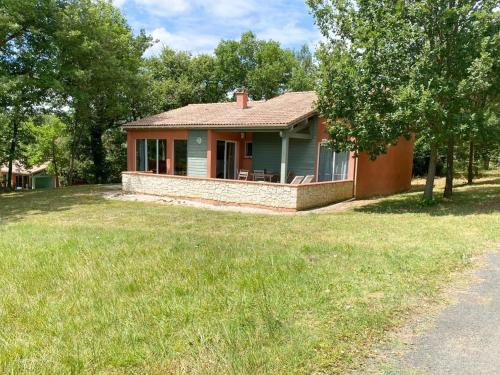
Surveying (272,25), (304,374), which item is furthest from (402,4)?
(272,25)

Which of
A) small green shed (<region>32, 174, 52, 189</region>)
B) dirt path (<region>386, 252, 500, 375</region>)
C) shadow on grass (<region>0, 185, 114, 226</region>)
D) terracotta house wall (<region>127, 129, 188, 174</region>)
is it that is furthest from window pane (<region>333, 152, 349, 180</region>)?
small green shed (<region>32, 174, 52, 189</region>)

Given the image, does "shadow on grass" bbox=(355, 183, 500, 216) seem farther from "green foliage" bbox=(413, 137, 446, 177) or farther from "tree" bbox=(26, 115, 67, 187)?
"tree" bbox=(26, 115, 67, 187)

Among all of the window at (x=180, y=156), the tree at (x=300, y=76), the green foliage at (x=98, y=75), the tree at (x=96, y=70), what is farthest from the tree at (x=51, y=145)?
the tree at (x=300, y=76)

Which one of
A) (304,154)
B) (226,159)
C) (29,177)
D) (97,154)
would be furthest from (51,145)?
(304,154)

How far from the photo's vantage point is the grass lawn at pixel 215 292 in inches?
135

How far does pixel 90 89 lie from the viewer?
2211 centimetres

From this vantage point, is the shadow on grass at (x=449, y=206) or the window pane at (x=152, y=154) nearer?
the shadow on grass at (x=449, y=206)

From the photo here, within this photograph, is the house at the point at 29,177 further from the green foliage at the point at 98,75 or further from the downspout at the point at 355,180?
the downspout at the point at 355,180

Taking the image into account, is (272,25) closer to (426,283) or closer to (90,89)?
(90,89)

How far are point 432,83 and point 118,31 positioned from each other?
23.8 metres

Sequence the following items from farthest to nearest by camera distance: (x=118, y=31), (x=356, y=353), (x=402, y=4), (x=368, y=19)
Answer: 1. (x=118, y=31)
2. (x=368, y=19)
3. (x=402, y=4)
4. (x=356, y=353)

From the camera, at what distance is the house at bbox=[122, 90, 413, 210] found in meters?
14.9

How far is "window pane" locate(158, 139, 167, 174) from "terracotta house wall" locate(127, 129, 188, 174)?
40 centimetres

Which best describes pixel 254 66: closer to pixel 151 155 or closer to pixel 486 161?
pixel 486 161
